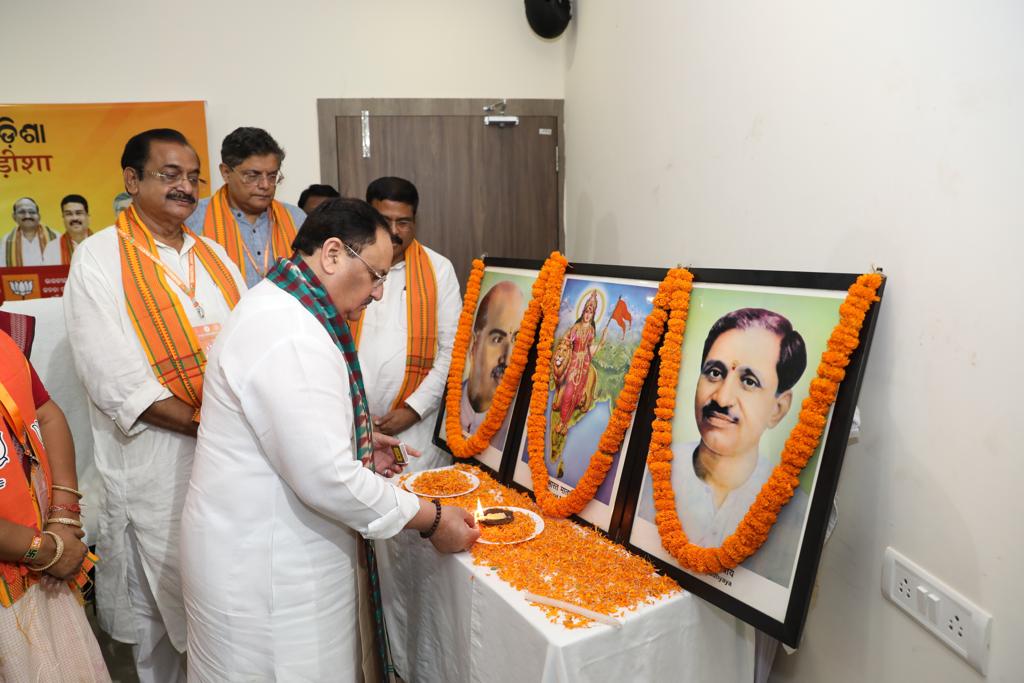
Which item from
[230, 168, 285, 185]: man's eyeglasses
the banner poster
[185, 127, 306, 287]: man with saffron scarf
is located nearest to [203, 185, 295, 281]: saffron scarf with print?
[185, 127, 306, 287]: man with saffron scarf

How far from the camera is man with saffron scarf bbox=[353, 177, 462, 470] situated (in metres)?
2.60

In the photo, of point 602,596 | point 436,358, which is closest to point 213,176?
point 436,358

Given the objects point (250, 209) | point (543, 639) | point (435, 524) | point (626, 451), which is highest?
point (250, 209)

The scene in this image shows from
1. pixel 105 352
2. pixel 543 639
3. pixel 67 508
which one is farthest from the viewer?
pixel 105 352

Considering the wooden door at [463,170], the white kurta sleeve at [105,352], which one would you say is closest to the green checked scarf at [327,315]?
the white kurta sleeve at [105,352]

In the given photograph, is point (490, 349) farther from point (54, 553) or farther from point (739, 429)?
point (54, 553)

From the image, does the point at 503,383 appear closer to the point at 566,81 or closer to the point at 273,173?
the point at 273,173

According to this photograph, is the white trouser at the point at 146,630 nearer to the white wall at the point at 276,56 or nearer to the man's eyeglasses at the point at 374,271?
the man's eyeglasses at the point at 374,271

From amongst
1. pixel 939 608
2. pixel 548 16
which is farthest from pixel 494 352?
pixel 548 16

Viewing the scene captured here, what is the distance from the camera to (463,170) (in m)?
4.01

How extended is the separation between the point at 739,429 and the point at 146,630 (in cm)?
207

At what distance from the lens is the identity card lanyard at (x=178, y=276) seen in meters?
2.28

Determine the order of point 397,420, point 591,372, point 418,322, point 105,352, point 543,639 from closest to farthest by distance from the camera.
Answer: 1. point 543,639
2. point 591,372
3. point 105,352
4. point 397,420
5. point 418,322

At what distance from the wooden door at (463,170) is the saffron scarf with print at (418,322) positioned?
132 centimetres
